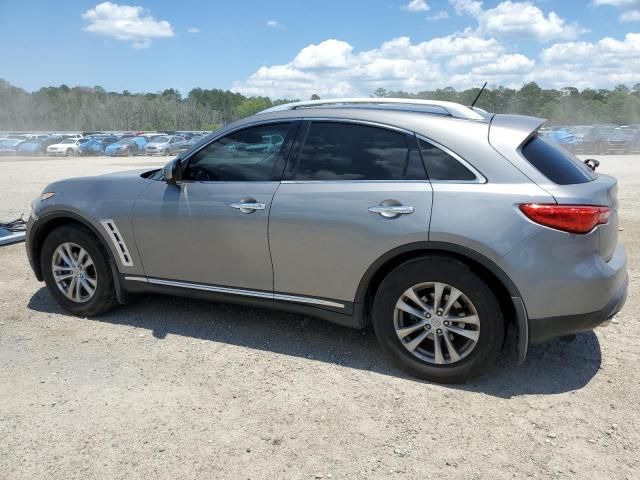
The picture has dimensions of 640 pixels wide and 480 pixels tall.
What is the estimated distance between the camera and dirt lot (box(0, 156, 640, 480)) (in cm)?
267

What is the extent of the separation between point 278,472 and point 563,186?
2.22 m

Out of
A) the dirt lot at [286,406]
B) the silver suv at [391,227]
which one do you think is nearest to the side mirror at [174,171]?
the silver suv at [391,227]

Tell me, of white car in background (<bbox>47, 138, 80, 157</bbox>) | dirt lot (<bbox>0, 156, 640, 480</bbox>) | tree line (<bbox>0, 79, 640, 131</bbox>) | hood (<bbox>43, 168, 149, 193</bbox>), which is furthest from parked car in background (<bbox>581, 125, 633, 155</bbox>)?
tree line (<bbox>0, 79, 640, 131</bbox>)

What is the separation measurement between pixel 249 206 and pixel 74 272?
6.12 ft

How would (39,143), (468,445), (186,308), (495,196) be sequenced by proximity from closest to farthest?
(468,445), (495,196), (186,308), (39,143)

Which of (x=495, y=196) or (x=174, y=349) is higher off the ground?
(x=495, y=196)

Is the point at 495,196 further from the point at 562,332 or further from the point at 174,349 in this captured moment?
the point at 174,349

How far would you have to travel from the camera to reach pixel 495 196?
10.3 feet

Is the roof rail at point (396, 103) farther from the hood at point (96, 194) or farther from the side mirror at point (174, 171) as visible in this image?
the hood at point (96, 194)

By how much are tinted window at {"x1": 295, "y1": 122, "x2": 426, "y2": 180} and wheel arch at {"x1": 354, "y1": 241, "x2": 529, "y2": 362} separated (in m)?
0.47

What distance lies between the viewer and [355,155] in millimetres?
3604

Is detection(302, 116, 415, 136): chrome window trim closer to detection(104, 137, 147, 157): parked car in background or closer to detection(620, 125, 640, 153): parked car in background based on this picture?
detection(620, 125, 640, 153): parked car in background

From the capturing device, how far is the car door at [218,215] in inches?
150

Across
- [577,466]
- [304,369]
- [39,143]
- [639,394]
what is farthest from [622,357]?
[39,143]
